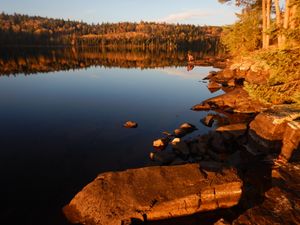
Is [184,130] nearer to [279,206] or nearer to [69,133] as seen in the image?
[69,133]

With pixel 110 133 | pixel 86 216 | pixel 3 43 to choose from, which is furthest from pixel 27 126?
pixel 3 43

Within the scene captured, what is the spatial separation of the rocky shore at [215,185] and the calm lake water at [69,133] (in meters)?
2.33

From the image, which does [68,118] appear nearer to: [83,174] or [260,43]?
[83,174]

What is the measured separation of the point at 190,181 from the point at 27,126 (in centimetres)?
1900

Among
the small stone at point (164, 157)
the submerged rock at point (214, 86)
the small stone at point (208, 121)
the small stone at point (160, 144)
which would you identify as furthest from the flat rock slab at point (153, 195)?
the submerged rock at point (214, 86)

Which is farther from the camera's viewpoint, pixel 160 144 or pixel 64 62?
pixel 64 62

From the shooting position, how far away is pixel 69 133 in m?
22.6

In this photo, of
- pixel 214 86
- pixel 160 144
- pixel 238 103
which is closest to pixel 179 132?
pixel 160 144

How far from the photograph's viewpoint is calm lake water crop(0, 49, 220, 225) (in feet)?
45.7

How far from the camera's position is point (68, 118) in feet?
87.9

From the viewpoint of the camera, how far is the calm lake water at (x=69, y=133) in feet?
45.7

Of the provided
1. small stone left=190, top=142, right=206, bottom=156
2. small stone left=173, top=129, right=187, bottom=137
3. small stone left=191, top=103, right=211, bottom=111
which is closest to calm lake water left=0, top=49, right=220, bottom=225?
small stone left=173, top=129, right=187, bottom=137

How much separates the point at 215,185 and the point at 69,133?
15.3 metres

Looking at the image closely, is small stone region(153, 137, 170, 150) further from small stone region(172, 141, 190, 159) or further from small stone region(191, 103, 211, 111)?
small stone region(191, 103, 211, 111)
